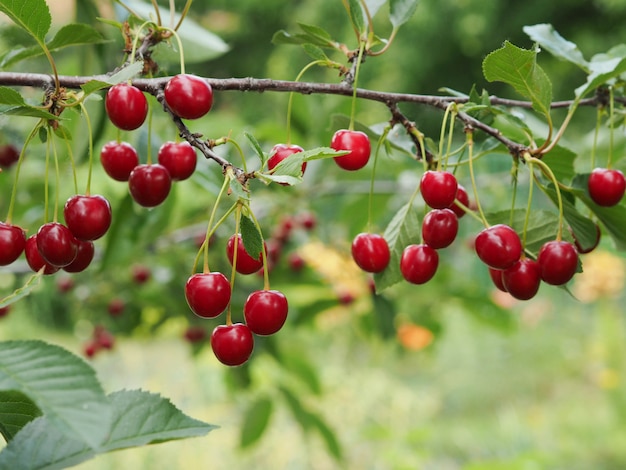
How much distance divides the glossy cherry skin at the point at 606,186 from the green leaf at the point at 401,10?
0.95 feet

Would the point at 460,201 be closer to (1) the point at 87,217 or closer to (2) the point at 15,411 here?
(1) the point at 87,217

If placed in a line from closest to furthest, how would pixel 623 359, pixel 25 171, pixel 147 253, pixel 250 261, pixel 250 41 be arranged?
pixel 250 261 → pixel 25 171 → pixel 147 253 → pixel 623 359 → pixel 250 41

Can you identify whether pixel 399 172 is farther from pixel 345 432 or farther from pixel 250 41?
pixel 250 41

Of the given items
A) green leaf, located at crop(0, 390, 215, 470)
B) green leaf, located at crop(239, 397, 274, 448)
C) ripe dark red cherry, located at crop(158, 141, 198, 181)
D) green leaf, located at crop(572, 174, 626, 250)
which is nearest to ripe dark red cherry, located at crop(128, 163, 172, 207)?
ripe dark red cherry, located at crop(158, 141, 198, 181)

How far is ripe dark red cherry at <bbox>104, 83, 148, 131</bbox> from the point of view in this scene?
0.65m

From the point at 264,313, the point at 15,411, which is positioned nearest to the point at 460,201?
the point at 264,313

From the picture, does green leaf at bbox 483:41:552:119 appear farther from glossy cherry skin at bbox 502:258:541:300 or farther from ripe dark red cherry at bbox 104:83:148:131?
ripe dark red cherry at bbox 104:83:148:131

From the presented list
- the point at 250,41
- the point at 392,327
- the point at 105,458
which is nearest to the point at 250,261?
the point at 392,327

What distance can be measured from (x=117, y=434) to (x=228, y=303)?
15 cm

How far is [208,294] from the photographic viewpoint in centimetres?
64

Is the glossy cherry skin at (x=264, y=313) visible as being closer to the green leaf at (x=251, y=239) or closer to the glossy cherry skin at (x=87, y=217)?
the green leaf at (x=251, y=239)

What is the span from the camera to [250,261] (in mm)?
668

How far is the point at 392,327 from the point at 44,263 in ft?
3.79

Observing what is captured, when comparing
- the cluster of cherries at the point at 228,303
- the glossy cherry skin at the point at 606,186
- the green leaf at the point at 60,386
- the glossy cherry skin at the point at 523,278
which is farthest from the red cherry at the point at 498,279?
the green leaf at the point at 60,386
